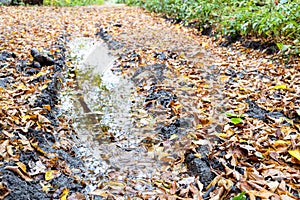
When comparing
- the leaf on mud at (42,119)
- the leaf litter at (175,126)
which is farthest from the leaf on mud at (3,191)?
the leaf on mud at (42,119)

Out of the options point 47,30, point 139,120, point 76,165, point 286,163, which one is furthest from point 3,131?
point 47,30

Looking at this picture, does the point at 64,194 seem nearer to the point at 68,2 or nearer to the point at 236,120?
the point at 236,120

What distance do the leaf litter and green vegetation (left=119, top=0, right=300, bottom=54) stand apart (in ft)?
1.39

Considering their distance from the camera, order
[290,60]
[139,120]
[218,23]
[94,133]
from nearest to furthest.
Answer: [94,133] → [139,120] → [290,60] → [218,23]

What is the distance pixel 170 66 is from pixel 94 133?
2031mm

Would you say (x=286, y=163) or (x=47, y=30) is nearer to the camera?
(x=286, y=163)

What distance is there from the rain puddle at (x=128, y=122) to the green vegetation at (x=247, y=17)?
1951 mm

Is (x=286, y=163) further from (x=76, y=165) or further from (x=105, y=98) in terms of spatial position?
(x=105, y=98)

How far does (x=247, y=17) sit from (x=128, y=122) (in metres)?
3.55

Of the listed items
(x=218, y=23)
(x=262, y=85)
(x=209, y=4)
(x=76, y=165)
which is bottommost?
(x=76, y=165)

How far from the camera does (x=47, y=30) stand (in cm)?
665

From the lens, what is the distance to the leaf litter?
2248 millimetres

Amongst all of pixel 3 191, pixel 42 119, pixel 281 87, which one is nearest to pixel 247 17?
pixel 281 87

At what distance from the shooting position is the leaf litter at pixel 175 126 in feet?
7.38
